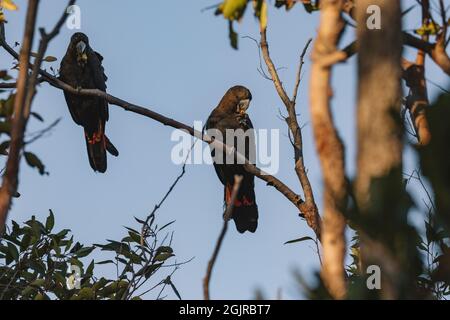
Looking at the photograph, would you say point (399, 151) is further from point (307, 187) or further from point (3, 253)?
point (3, 253)

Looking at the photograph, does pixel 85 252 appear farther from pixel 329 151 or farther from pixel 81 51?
pixel 329 151

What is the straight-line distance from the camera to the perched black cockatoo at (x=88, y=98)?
704 cm

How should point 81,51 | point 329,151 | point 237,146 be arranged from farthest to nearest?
point 81,51
point 237,146
point 329,151

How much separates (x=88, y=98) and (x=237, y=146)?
1.41m

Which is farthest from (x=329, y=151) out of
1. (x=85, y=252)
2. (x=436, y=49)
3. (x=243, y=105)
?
(x=243, y=105)

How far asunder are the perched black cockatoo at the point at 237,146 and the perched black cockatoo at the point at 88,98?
0.94 m

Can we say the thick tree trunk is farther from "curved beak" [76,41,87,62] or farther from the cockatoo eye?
"curved beak" [76,41,87,62]

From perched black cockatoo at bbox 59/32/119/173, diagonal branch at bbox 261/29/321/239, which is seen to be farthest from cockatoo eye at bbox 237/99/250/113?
diagonal branch at bbox 261/29/321/239

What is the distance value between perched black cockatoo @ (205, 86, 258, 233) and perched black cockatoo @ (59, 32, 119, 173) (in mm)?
936

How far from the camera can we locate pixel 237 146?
22.5 feet

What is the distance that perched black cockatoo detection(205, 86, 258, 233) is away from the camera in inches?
257

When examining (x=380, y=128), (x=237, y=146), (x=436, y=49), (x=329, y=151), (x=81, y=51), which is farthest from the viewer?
(x=81, y=51)

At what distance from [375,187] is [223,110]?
551 centimetres

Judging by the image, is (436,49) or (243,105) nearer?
(436,49)
